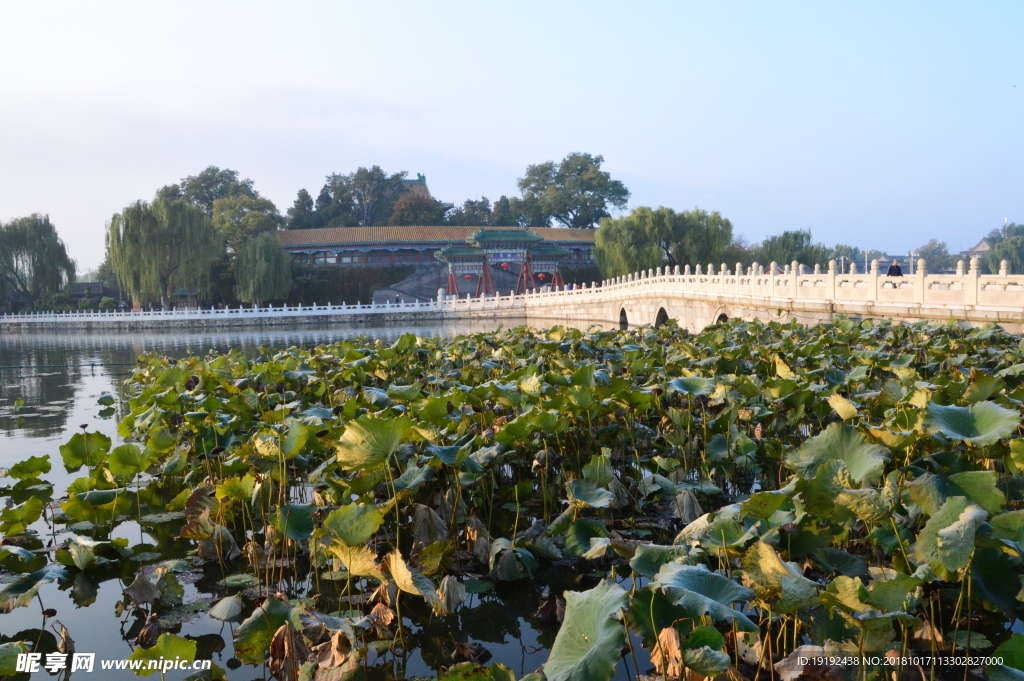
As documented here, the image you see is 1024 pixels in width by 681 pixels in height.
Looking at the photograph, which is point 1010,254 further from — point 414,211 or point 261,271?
point 261,271

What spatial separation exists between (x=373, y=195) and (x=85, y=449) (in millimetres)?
51602

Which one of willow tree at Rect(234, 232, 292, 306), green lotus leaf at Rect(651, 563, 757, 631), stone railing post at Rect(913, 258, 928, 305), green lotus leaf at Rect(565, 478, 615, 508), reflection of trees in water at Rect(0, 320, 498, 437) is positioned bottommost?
reflection of trees in water at Rect(0, 320, 498, 437)

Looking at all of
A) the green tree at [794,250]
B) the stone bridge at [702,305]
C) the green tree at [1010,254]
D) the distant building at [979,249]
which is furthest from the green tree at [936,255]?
the stone bridge at [702,305]

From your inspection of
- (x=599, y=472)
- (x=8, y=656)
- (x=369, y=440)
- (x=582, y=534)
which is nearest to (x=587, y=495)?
(x=582, y=534)

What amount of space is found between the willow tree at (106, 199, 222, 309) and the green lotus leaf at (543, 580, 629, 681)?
32900mm

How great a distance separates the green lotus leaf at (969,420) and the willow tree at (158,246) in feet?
107

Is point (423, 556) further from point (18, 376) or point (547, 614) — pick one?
point (18, 376)

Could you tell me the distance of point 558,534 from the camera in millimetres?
3076

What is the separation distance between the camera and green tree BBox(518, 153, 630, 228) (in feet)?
176

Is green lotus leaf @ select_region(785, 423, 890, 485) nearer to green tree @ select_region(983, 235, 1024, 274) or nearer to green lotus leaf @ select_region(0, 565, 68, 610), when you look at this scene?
green lotus leaf @ select_region(0, 565, 68, 610)

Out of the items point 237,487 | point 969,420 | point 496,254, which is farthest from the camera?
point 496,254

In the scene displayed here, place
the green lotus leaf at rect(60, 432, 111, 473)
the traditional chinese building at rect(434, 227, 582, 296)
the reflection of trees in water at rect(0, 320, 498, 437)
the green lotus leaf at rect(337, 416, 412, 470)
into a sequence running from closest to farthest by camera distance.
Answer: the green lotus leaf at rect(337, 416, 412, 470) → the green lotus leaf at rect(60, 432, 111, 473) → the reflection of trees in water at rect(0, 320, 498, 437) → the traditional chinese building at rect(434, 227, 582, 296)

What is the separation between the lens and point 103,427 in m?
7.27

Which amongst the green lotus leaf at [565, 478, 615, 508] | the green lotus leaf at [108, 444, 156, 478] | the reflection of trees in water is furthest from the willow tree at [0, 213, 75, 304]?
the green lotus leaf at [565, 478, 615, 508]
